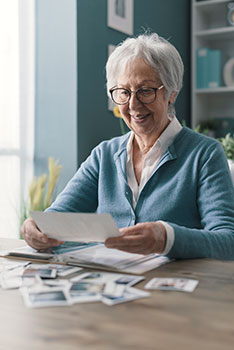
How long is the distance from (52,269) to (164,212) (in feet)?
1.67

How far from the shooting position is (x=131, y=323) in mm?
738

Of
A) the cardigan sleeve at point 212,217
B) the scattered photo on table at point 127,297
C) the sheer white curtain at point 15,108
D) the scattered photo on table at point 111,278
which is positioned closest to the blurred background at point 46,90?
the sheer white curtain at point 15,108

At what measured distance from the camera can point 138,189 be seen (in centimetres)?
155

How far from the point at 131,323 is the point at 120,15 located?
279 centimetres

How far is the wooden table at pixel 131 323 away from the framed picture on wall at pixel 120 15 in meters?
2.50

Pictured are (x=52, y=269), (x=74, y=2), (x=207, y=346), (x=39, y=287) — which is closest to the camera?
(x=207, y=346)

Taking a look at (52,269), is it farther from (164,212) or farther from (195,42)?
(195,42)

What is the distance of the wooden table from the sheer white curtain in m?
1.94

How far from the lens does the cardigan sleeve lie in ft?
3.81

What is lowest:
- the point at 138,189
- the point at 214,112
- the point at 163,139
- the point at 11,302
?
the point at 11,302

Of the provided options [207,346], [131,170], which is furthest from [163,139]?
[207,346]

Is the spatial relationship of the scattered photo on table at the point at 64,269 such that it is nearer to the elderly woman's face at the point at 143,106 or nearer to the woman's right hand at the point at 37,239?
the woman's right hand at the point at 37,239

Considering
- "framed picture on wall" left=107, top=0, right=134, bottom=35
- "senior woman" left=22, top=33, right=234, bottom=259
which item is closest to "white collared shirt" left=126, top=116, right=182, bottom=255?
"senior woman" left=22, top=33, right=234, bottom=259

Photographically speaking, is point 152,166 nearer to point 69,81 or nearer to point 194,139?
point 194,139
